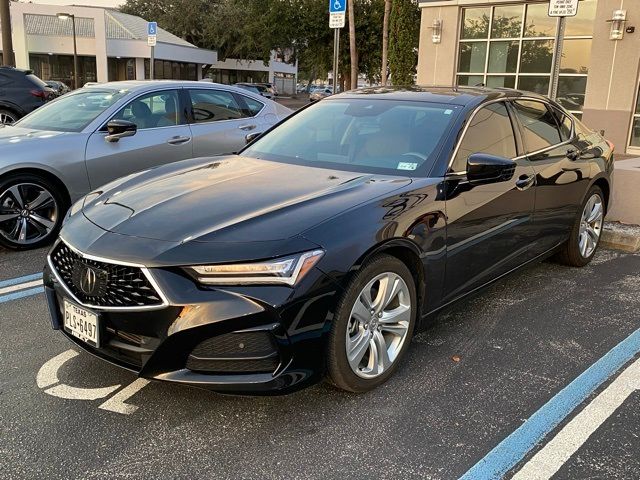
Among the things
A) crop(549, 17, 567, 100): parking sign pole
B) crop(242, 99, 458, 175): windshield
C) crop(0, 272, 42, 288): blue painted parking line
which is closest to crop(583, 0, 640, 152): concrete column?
crop(549, 17, 567, 100): parking sign pole

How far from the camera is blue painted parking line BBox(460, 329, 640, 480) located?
8.35ft

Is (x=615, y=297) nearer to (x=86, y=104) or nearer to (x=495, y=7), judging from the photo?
(x=86, y=104)

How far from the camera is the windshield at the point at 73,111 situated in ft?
19.7

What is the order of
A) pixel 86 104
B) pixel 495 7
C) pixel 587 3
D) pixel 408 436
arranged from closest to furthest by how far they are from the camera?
pixel 408 436
pixel 86 104
pixel 587 3
pixel 495 7

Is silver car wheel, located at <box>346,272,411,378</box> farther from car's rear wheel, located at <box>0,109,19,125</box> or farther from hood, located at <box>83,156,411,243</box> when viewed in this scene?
car's rear wheel, located at <box>0,109,19,125</box>

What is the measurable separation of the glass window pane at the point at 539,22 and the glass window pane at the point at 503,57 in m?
0.47

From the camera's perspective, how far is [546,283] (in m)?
5.00

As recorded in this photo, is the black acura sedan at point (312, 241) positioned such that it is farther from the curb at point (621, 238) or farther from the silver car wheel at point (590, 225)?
the curb at point (621, 238)

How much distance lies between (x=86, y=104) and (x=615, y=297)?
5344mm

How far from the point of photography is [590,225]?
543 centimetres

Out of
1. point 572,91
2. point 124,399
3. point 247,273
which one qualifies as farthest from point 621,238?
point 572,91

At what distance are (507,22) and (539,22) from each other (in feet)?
2.76

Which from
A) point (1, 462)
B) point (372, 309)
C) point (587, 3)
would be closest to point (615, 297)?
point (372, 309)

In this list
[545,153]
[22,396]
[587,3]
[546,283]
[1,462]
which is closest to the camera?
[1,462]
